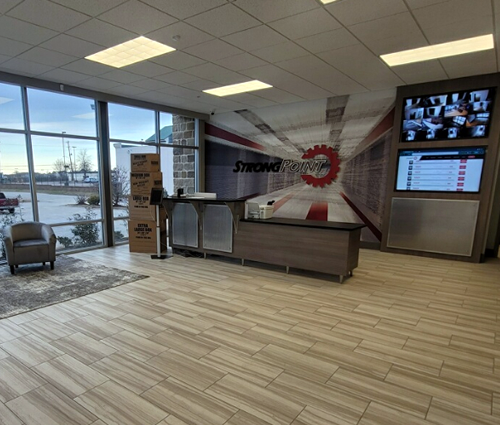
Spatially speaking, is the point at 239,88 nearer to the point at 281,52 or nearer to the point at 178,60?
the point at 178,60

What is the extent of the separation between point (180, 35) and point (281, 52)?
1.41 metres

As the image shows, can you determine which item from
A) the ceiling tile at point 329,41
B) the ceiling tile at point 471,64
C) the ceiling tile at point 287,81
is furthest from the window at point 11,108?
the ceiling tile at point 471,64

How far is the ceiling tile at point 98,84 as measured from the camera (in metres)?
5.48

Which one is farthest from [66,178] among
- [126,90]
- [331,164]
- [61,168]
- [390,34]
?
[390,34]

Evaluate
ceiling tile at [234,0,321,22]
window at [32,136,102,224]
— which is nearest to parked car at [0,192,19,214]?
window at [32,136,102,224]

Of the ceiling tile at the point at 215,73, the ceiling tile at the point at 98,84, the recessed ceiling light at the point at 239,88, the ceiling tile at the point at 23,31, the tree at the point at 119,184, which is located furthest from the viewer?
the tree at the point at 119,184

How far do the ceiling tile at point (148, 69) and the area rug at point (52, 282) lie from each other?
3361 millimetres

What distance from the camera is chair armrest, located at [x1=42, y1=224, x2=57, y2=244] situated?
197 inches

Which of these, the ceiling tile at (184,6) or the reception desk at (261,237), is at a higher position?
the ceiling tile at (184,6)

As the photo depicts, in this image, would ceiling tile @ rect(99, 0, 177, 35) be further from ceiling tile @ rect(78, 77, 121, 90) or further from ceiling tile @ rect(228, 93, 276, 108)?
ceiling tile @ rect(228, 93, 276, 108)

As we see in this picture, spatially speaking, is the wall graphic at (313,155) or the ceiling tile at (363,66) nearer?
the ceiling tile at (363,66)

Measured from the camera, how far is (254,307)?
3633 millimetres

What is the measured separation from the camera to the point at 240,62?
461cm

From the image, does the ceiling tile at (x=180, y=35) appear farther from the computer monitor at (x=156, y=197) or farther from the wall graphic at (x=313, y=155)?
the wall graphic at (x=313, y=155)
